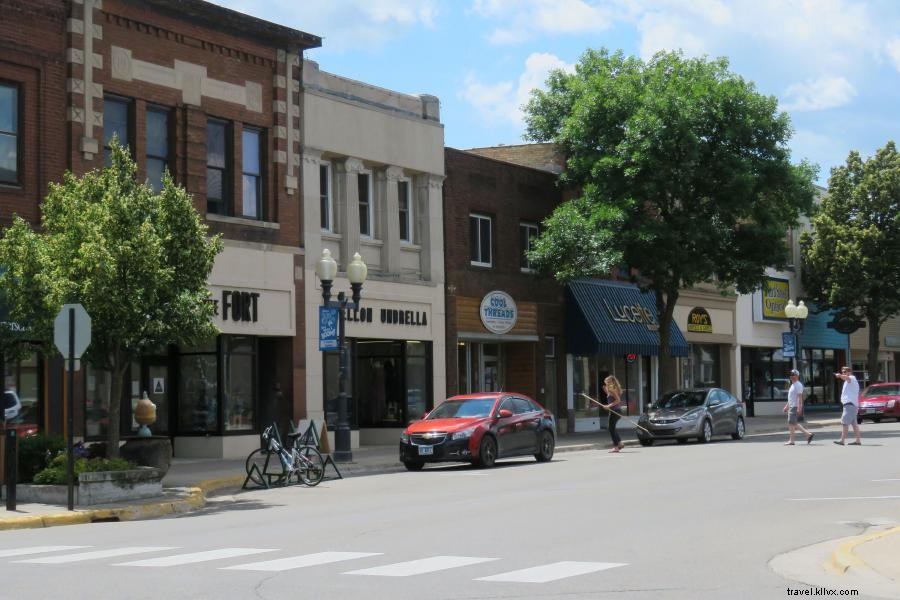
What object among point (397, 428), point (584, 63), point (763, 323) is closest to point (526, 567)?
point (397, 428)

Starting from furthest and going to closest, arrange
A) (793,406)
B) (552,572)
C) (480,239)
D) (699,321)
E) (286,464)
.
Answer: (699,321) < (480,239) < (793,406) < (286,464) < (552,572)

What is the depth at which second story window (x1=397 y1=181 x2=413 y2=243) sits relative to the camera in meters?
32.6

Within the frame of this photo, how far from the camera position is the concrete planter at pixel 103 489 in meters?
17.7

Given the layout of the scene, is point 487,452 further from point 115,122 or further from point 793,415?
point 115,122

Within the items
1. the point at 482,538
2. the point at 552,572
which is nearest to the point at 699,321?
the point at 482,538

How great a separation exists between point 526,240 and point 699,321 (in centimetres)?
1160

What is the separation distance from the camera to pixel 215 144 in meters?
27.5

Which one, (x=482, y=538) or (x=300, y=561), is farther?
(x=482, y=538)

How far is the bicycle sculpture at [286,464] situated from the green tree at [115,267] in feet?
7.28

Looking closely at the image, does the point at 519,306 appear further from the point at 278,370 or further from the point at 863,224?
the point at 863,224

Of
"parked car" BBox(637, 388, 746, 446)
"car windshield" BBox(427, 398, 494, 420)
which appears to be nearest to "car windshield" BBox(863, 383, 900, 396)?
"parked car" BBox(637, 388, 746, 446)

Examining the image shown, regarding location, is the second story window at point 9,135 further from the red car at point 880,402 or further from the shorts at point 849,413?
the red car at point 880,402

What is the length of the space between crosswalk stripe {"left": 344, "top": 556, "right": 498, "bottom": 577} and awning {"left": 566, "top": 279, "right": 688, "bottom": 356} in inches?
1028

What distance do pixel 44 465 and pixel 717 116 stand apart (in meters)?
20.2
